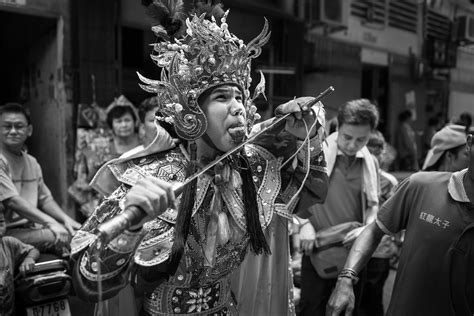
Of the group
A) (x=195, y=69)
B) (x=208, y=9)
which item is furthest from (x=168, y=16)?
(x=195, y=69)

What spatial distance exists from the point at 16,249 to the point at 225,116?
1871mm

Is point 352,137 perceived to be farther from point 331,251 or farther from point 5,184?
point 5,184

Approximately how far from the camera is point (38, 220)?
10.5ft

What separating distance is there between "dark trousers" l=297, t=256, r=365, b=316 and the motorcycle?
152cm

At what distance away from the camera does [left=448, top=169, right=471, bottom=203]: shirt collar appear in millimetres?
1931

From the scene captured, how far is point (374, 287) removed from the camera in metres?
3.26

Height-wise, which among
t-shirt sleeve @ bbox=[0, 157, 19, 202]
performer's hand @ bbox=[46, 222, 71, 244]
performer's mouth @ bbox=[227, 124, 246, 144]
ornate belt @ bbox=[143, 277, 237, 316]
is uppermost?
performer's mouth @ bbox=[227, 124, 246, 144]

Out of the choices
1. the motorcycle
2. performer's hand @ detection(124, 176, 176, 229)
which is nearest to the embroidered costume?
performer's hand @ detection(124, 176, 176, 229)

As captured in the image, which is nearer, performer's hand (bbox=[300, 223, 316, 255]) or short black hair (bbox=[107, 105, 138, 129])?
performer's hand (bbox=[300, 223, 316, 255])

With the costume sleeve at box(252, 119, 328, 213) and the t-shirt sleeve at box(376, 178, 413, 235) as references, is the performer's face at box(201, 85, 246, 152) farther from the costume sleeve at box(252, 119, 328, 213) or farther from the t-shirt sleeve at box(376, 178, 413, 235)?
the t-shirt sleeve at box(376, 178, 413, 235)

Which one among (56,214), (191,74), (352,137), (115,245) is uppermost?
(191,74)

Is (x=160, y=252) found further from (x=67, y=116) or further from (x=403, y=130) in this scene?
(x=403, y=130)

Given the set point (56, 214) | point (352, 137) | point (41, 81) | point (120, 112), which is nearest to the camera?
point (352, 137)

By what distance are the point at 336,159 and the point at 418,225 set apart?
3.72ft
